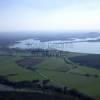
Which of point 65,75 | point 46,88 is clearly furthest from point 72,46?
point 46,88

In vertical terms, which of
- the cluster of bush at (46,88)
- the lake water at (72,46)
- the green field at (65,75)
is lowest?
the cluster of bush at (46,88)

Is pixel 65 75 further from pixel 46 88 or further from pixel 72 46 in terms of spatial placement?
pixel 72 46

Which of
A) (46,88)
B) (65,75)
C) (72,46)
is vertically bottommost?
(46,88)

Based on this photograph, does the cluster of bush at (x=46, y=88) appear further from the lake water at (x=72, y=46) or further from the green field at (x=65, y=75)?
the lake water at (x=72, y=46)

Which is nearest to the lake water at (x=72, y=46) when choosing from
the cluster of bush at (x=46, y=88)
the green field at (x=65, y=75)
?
the green field at (x=65, y=75)

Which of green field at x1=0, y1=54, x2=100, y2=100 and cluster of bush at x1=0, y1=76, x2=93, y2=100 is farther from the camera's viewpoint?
green field at x1=0, y1=54, x2=100, y2=100

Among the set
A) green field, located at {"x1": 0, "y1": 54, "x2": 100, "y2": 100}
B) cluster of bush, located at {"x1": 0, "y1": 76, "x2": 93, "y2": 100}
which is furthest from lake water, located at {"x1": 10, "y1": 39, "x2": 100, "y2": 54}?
cluster of bush, located at {"x1": 0, "y1": 76, "x2": 93, "y2": 100}

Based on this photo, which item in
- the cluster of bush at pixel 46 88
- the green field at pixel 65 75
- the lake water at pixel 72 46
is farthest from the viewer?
the lake water at pixel 72 46

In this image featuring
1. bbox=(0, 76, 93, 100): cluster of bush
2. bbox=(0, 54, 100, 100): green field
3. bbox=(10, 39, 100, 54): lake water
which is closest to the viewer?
bbox=(0, 76, 93, 100): cluster of bush

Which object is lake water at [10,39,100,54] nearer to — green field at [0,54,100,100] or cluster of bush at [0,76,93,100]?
green field at [0,54,100,100]

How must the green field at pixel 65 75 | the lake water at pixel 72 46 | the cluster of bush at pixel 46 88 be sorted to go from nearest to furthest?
the cluster of bush at pixel 46 88 → the green field at pixel 65 75 → the lake water at pixel 72 46

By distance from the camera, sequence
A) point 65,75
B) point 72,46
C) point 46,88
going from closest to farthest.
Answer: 1. point 46,88
2. point 65,75
3. point 72,46
